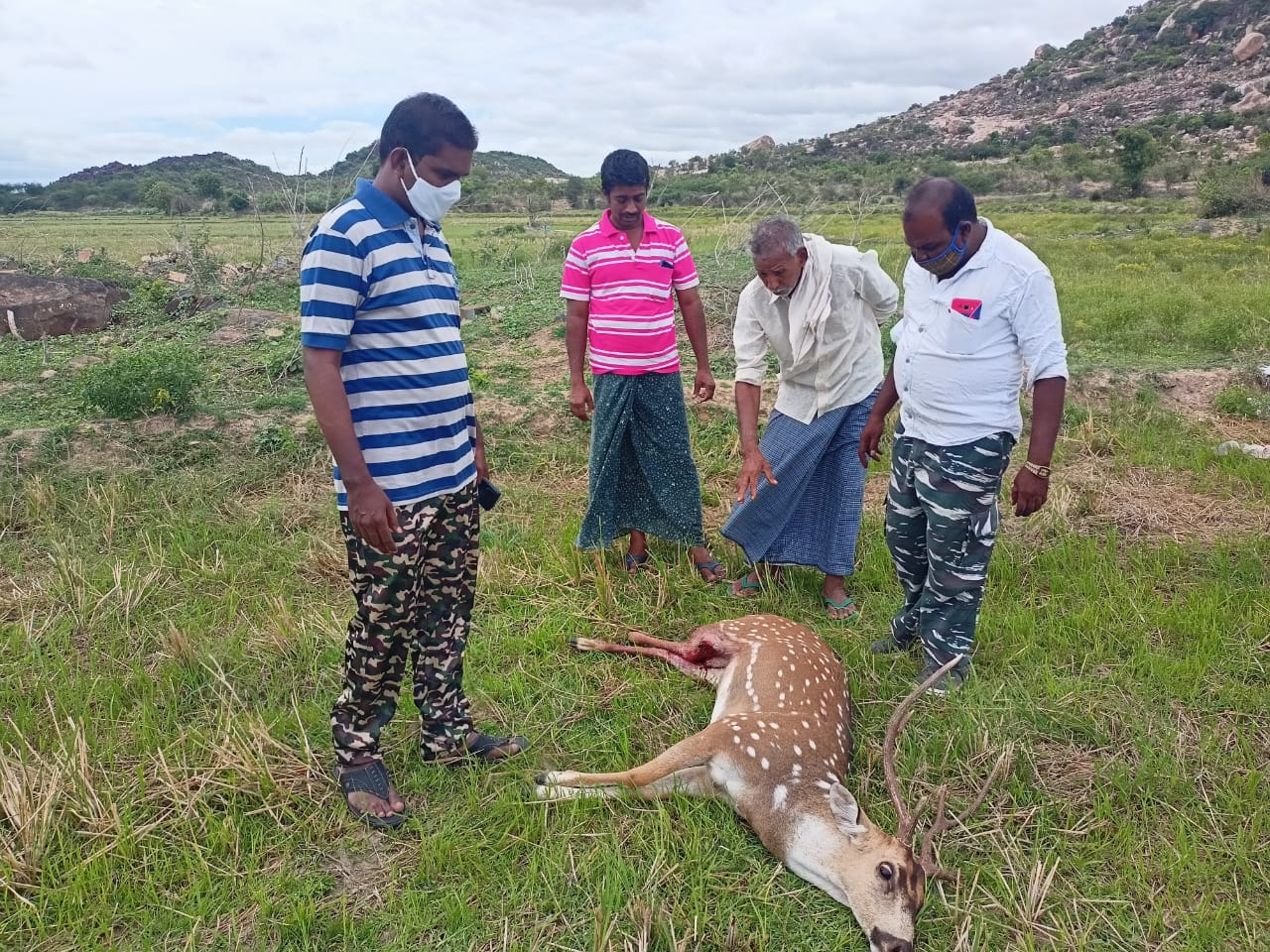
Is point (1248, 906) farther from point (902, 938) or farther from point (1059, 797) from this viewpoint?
point (902, 938)

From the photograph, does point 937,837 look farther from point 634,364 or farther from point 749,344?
point 634,364

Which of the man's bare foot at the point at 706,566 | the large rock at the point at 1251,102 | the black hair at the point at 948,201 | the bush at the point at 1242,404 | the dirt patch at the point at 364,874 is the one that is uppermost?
the large rock at the point at 1251,102

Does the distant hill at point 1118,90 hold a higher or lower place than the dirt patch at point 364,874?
higher

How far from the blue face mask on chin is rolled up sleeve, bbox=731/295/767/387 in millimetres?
1114

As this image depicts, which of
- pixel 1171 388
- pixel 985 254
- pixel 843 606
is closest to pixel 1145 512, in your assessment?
pixel 843 606

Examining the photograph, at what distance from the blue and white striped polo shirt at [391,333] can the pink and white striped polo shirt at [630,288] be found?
159cm

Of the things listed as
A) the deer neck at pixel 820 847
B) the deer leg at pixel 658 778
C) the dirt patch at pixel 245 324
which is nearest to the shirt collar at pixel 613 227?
the deer leg at pixel 658 778

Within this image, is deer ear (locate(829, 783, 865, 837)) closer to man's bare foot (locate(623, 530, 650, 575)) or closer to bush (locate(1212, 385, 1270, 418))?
man's bare foot (locate(623, 530, 650, 575))

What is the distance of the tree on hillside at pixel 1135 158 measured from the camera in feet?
100

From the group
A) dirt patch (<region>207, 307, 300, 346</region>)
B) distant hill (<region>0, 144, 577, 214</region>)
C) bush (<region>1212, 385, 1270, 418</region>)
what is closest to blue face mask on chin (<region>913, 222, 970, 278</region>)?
bush (<region>1212, 385, 1270, 418</region>)

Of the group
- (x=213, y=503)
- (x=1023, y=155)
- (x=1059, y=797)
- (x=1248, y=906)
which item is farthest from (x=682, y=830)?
(x=1023, y=155)

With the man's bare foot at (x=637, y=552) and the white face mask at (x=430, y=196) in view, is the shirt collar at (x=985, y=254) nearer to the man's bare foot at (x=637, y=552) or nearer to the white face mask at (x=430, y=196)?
the white face mask at (x=430, y=196)

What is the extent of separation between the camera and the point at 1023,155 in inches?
1693

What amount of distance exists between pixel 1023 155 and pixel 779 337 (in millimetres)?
46441
